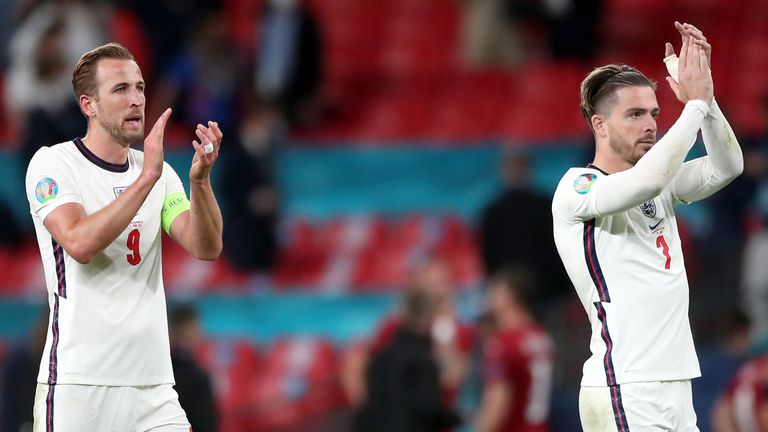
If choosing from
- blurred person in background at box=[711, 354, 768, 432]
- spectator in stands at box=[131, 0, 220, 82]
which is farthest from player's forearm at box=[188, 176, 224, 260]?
spectator in stands at box=[131, 0, 220, 82]

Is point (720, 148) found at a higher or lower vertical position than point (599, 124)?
lower

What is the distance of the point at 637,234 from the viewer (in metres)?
6.22

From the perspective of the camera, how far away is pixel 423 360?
393 inches

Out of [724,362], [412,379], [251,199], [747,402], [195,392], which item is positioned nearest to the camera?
[195,392]

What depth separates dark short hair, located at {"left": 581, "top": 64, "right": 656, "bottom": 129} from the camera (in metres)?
6.32

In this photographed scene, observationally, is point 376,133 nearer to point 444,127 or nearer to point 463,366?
point 444,127

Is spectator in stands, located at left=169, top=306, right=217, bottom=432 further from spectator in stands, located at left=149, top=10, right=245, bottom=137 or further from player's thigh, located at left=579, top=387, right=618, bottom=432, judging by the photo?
spectator in stands, located at left=149, top=10, right=245, bottom=137

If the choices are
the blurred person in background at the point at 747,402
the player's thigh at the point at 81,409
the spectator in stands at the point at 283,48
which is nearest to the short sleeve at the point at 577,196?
the player's thigh at the point at 81,409

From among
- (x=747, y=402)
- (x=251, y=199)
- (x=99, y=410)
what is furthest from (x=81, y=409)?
(x=251, y=199)

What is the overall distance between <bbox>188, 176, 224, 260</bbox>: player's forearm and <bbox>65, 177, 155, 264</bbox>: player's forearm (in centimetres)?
46

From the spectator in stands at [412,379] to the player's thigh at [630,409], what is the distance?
12.8ft

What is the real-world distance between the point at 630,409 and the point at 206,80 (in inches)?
428

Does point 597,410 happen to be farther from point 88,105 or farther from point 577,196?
point 88,105

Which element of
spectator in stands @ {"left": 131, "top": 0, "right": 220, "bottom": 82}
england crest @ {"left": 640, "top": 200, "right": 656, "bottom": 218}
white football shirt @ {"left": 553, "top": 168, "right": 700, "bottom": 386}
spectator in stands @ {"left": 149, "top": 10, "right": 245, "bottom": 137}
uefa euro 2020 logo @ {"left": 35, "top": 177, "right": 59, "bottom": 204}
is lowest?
white football shirt @ {"left": 553, "top": 168, "right": 700, "bottom": 386}
